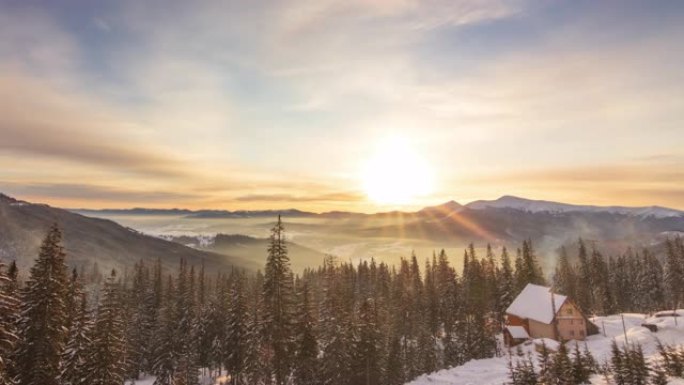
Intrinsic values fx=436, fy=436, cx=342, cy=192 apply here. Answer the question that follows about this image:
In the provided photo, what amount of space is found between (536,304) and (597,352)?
19397mm

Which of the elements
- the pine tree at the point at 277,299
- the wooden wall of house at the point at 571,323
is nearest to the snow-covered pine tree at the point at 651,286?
the wooden wall of house at the point at 571,323

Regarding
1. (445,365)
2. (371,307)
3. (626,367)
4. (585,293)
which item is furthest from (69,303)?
(585,293)

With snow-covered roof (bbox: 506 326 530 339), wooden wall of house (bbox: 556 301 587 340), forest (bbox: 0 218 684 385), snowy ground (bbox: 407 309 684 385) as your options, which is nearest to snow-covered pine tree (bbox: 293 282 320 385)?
forest (bbox: 0 218 684 385)

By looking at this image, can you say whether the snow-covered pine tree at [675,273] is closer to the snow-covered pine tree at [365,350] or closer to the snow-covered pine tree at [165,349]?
the snow-covered pine tree at [365,350]

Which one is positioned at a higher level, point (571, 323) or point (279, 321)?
point (279, 321)

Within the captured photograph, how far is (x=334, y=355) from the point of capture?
53.2 metres

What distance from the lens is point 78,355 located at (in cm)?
3444

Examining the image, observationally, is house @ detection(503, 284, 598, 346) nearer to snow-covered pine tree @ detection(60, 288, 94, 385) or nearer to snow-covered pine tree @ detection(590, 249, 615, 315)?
snow-covered pine tree @ detection(590, 249, 615, 315)

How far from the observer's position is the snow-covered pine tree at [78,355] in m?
33.9

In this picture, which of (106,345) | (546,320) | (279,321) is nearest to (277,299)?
(279,321)

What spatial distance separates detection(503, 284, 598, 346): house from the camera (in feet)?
230

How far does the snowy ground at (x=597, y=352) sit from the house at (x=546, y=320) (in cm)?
239

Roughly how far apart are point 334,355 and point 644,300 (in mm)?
103874

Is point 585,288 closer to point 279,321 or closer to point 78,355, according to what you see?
point 279,321
